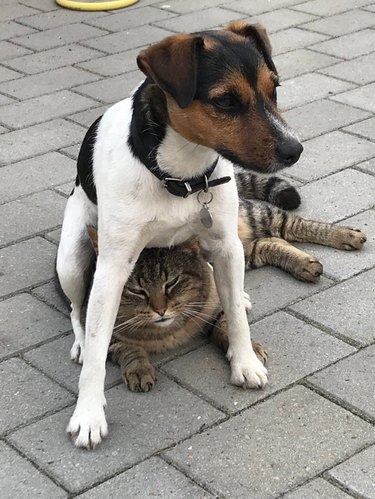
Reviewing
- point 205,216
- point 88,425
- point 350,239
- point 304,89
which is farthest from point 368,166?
point 88,425

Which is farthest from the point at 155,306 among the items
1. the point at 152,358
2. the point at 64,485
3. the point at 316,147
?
the point at 316,147

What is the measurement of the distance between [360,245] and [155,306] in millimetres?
1308

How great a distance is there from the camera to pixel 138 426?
3.92 m

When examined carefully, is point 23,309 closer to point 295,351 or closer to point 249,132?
point 295,351

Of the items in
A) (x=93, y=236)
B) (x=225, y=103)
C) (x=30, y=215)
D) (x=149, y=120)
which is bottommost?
(x=30, y=215)

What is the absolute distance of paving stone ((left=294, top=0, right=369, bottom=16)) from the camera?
826 centimetres

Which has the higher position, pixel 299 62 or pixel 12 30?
pixel 299 62

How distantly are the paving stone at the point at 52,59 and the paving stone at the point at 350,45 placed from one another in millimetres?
1724

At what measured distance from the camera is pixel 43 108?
6.78 m

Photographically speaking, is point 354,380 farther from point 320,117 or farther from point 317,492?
point 320,117

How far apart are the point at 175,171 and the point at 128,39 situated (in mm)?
4301

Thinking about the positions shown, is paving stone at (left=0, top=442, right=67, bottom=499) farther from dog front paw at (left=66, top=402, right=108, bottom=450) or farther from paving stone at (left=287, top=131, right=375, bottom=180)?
paving stone at (left=287, top=131, right=375, bottom=180)

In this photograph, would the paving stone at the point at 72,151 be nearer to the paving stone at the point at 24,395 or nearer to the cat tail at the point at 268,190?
the cat tail at the point at 268,190

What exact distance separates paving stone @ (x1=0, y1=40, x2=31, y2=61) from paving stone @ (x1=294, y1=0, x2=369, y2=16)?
7.65 feet
